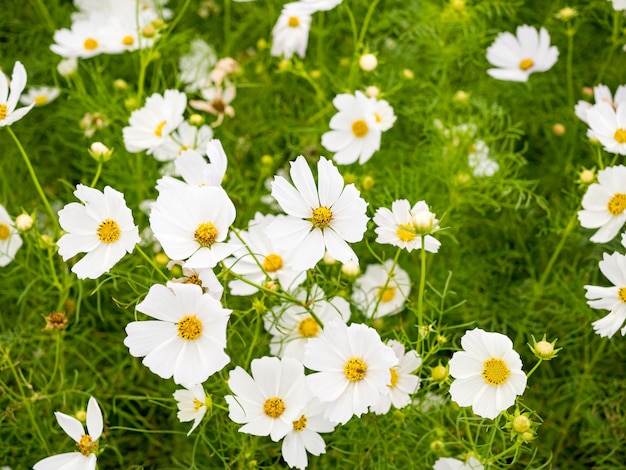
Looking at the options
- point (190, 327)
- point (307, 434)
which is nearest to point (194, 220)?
point (190, 327)

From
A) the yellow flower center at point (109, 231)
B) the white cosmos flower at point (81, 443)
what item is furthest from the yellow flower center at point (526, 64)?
the white cosmos flower at point (81, 443)

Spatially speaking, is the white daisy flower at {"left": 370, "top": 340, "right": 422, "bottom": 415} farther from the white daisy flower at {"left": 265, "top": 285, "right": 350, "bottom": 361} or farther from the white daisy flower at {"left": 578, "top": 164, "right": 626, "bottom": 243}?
the white daisy flower at {"left": 578, "top": 164, "right": 626, "bottom": 243}

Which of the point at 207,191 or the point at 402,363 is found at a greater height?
the point at 207,191

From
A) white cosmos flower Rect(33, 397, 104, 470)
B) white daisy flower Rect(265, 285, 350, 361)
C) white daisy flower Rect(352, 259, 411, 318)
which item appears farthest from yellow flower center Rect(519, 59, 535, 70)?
white cosmos flower Rect(33, 397, 104, 470)

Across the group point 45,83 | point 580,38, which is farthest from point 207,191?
point 580,38

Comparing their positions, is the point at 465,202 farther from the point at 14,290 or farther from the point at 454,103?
the point at 14,290

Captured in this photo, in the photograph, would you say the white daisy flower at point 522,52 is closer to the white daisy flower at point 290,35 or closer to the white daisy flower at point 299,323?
the white daisy flower at point 290,35

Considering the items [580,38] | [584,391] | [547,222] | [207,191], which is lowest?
[584,391]

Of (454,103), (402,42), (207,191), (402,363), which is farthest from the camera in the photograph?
(402,42)
